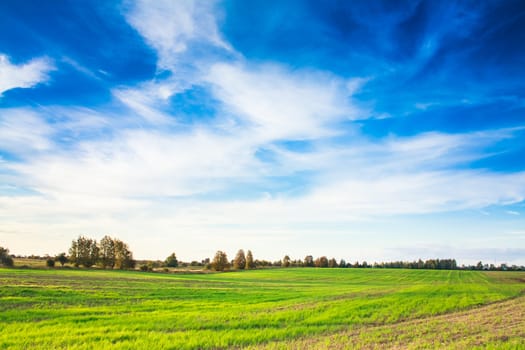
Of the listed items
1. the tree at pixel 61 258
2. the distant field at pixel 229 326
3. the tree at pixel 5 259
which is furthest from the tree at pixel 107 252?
the distant field at pixel 229 326

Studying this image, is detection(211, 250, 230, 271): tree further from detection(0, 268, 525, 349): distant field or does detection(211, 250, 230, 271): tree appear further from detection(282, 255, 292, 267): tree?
detection(0, 268, 525, 349): distant field

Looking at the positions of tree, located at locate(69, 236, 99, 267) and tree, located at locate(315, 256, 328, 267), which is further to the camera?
tree, located at locate(315, 256, 328, 267)

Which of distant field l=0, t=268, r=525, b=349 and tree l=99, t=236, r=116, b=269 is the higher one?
tree l=99, t=236, r=116, b=269

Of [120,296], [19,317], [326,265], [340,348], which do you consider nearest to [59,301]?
[120,296]

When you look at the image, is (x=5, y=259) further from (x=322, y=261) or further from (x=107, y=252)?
(x=322, y=261)

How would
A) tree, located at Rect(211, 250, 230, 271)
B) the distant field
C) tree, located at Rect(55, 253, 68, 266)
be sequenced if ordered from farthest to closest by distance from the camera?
1. tree, located at Rect(211, 250, 230, 271)
2. tree, located at Rect(55, 253, 68, 266)
3. the distant field

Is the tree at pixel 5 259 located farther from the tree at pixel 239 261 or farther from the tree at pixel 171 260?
the tree at pixel 239 261

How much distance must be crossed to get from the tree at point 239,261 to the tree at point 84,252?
52.7 metres

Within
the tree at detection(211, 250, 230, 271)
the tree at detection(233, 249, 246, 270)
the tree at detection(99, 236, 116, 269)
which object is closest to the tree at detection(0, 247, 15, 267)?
the tree at detection(99, 236, 116, 269)

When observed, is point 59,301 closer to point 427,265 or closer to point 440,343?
point 440,343

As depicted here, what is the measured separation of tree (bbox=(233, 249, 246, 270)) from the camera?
442 ft

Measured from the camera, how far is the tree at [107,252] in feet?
329

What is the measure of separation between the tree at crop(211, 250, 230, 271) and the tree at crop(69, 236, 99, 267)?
128 ft

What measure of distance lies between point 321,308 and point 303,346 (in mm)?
11369
